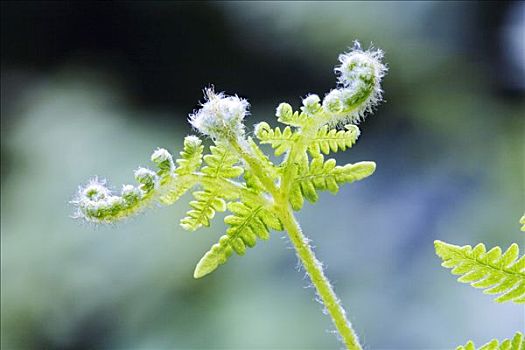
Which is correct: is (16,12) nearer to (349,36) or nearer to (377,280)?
(349,36)

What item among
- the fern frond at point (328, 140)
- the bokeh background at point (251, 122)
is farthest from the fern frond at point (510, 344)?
the bokeh background at point (251, 122)

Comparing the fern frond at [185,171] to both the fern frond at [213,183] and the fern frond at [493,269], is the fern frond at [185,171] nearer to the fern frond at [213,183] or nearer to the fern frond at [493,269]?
the fern frond at [213,183]

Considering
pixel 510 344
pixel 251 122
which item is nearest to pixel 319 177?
pixel 510 344

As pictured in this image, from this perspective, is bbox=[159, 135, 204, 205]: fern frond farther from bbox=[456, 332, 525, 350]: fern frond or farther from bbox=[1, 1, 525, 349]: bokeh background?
bbox=[1, 1, 525, 349]: bokeh background

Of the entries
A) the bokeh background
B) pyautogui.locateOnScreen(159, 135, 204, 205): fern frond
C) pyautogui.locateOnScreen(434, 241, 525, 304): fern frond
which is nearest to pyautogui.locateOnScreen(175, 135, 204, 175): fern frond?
pyautogui.locateOnScreen(159, 135, 204, 205): fern frond

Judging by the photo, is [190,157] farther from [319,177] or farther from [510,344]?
[510,344]

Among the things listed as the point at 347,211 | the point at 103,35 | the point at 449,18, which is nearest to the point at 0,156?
the point at 103,35
